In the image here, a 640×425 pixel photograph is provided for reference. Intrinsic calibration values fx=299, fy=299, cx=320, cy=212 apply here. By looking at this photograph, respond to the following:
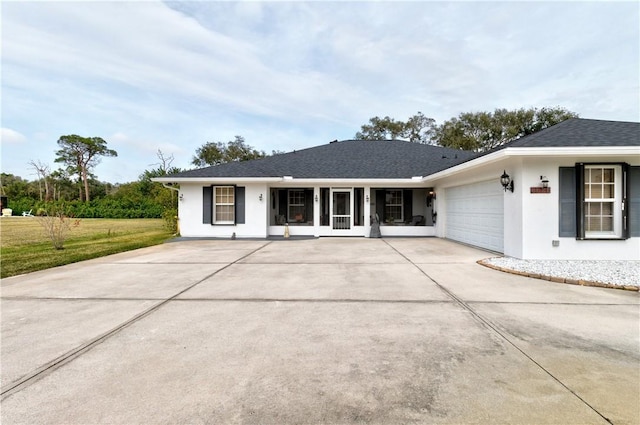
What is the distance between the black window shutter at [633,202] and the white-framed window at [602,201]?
0.70ft

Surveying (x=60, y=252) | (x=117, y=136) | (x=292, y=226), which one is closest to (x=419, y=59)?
(x=292, y=226)

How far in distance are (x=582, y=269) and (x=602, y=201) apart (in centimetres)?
223

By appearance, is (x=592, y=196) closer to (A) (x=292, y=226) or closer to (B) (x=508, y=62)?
(A) (x=292, y=226)

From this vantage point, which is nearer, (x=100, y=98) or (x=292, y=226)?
(x=292, y=226)

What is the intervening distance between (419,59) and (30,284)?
19261mm

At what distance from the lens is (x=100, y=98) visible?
17875mm

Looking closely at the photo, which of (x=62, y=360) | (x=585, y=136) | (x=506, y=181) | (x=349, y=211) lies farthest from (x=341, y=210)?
(x=62, y=360)

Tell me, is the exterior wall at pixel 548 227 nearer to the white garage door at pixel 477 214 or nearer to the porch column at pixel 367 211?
the white garage door at pixel 477 214

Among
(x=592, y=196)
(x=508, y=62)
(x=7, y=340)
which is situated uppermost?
(x=508, y=62)

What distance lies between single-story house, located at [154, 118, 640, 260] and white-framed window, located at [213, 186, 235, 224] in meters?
0.04

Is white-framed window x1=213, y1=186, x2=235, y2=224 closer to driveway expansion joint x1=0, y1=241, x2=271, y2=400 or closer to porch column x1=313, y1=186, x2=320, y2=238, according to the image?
porch column x1=313, y1=186, x2=320, y2=238

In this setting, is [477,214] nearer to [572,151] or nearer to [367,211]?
[572,151]

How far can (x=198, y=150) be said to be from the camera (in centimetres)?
3809

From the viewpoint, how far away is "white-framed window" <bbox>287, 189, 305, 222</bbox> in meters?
15.6
